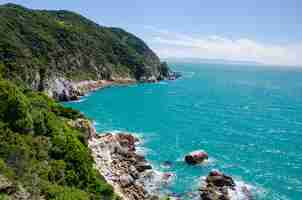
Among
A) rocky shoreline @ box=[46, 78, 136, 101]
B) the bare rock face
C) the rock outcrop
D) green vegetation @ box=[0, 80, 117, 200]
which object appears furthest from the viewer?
rocky shoreline @ box=[46, 78, 136, 101]

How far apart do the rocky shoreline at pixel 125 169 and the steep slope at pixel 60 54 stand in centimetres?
2776

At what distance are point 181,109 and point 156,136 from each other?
28.5 m

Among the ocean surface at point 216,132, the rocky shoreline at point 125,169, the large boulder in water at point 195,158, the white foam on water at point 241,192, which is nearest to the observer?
the rocky shoreline at point 125,169

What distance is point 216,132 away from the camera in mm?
64312

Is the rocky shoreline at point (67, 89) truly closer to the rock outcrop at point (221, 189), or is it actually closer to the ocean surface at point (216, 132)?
the ocean surface at point (216, 132)

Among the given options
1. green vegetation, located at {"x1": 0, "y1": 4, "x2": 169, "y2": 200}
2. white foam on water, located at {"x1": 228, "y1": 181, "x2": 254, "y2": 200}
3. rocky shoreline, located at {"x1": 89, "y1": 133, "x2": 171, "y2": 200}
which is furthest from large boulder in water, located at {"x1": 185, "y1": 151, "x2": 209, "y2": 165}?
green vegetation, located at {"x1": 0, "y1": 4, "x2": 169, "y2": 200}

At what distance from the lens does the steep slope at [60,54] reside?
8719cm

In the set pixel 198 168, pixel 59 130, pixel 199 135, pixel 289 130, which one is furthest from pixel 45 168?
pixel 289 130

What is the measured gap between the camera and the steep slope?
87188mm

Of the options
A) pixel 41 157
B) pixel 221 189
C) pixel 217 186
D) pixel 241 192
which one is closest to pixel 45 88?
pixel 41 157

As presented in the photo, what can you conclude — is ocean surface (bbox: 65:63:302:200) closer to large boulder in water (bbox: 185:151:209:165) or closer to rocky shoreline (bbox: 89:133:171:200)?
large boulder in water (bbox: 185:151:209:165)

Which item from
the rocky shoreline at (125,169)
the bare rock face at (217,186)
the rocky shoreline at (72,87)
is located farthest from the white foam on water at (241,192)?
the rocky shoreline at (72,87)

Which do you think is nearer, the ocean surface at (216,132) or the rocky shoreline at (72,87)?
the ocean surface at (216,132)

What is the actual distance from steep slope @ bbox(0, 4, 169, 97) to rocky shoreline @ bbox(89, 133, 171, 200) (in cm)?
2776
